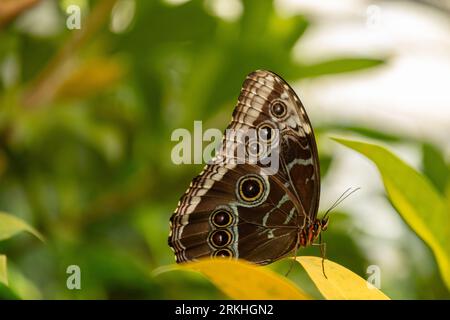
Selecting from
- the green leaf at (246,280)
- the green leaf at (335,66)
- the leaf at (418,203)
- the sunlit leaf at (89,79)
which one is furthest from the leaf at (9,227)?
the green leaf at (335,66)

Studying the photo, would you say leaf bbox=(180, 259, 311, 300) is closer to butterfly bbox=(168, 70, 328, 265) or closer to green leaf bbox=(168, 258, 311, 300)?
green leaf bbox=(168, 258, 311, 300)

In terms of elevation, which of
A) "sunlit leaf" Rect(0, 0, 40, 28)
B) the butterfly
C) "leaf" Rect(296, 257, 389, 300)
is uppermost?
"sunlit leaf" Rect(0, 0, 40, 28)

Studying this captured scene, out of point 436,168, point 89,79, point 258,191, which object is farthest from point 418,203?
point 89,79

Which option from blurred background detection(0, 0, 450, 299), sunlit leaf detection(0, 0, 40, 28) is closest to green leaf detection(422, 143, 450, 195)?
blurred background detection(0, 0, 450, 299)

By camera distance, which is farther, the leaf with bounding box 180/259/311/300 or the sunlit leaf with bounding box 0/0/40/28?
the sunlit leaf with bounding box 0/0/40/28

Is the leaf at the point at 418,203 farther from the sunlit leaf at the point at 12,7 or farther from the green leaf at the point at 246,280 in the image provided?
the sunlit leaf at the point at 12,7

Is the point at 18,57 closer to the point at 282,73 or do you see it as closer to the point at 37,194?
the point at 37,194

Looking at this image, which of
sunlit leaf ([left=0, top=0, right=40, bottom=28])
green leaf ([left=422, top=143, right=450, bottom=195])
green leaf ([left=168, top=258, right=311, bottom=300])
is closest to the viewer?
green leaf ([left=168, top=258, right=311, bottom=300])

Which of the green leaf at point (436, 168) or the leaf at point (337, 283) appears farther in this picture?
the green leaf at point (436, 168)
